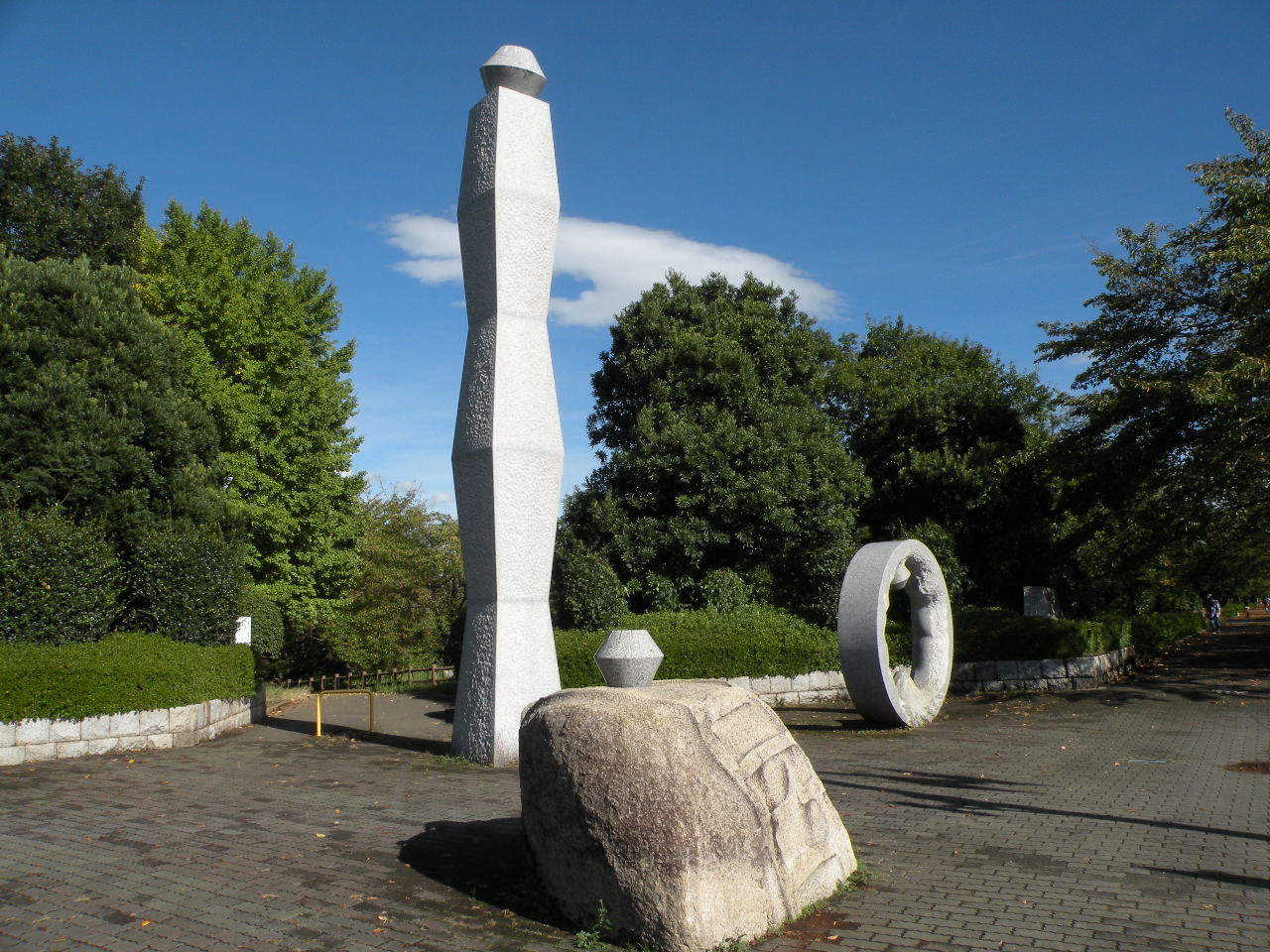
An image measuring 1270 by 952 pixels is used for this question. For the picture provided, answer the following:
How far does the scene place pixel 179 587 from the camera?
13.9 metres

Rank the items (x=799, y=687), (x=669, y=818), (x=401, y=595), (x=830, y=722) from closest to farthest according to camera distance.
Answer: (x=669, y=818) → (x=830, y=722) → (x=799, y=687) → (x=401, y=595)

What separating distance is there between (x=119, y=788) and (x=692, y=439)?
42.4ft

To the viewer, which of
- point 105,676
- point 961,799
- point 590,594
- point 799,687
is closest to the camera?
point 961,799

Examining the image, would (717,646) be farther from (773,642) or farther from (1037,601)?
(1037,601)

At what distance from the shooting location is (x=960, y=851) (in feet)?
21.8

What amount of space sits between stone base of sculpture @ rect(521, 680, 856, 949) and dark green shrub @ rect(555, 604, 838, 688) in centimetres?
1013

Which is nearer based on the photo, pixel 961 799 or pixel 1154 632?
pixel 961 799

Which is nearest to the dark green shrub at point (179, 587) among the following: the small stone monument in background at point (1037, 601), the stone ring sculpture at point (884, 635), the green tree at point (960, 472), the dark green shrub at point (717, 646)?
the dark green shrub at point (717, 646)

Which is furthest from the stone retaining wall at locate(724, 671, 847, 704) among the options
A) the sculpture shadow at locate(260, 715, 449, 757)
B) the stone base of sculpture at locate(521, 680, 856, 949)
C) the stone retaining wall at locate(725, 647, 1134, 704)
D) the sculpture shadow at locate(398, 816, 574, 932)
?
the stone base of sculpture at locate(521, 680, 856, 949)

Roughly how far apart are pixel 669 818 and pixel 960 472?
1931 cm

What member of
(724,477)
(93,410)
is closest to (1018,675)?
(724,477)

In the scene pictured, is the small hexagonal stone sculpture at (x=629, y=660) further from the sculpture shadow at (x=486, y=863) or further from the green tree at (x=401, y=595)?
the green tree at (x=401, y=595)

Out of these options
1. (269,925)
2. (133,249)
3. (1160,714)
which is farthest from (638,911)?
(133,249)

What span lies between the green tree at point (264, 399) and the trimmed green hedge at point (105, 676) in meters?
9.04
